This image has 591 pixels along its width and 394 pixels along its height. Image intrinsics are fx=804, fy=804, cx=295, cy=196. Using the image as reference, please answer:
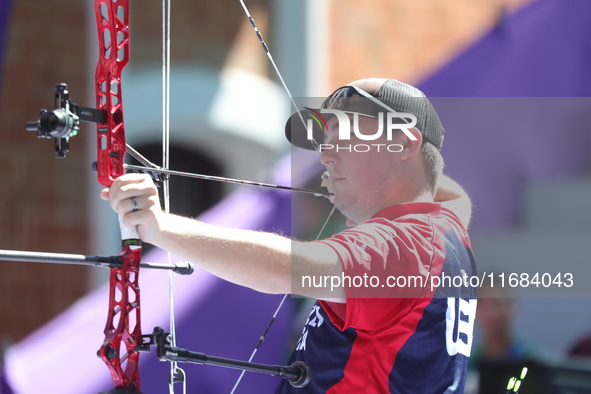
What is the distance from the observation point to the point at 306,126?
1754mm

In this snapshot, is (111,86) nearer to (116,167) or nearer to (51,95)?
(116,167)

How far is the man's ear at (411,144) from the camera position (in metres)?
1.55

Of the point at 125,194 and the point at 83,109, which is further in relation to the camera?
the point at 83,109

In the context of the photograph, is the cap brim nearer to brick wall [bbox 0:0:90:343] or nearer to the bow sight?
the bow sight

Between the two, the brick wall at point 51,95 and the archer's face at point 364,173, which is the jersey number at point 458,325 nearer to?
the archer's face at point 364,173

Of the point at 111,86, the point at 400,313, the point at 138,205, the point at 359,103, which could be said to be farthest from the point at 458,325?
the point at 111,86

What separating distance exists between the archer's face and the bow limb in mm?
404

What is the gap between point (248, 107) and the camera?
405cm

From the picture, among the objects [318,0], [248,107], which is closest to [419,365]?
[248,107]

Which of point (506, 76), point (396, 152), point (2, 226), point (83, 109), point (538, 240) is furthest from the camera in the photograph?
point (2, 226)

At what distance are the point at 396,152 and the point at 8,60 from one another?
3.06m

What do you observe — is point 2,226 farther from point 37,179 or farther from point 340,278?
point 340,278

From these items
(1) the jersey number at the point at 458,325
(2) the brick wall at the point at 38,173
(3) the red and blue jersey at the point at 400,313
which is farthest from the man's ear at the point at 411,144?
(2) the brick wall at the point at 38,173

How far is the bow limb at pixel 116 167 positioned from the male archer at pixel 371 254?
0.38 feet
